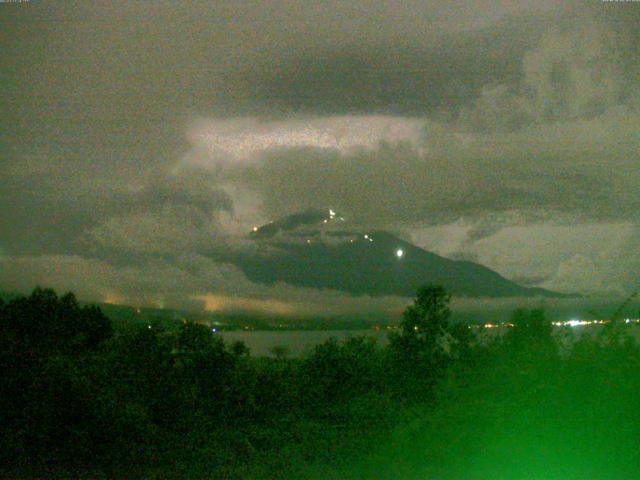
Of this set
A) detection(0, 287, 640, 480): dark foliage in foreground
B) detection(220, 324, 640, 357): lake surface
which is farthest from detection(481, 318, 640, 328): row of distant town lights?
detection(0, 287, 640, 480): dark foliage in foreground

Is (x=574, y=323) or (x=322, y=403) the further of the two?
(x=322, y=403)

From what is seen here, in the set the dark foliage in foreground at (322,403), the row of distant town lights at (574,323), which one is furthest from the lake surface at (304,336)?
the dark foliage in foreground at (322,403)

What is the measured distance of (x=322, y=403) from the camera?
530 inches

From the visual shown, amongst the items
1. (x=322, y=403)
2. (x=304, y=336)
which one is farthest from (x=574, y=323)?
(x=304, y=336)

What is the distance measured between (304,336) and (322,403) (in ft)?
10.7

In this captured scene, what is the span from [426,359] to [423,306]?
108 cm

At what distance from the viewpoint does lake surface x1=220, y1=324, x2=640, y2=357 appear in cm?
1120

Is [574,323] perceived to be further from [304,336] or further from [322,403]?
[304,336]

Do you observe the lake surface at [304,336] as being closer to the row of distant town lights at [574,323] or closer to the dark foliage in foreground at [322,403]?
the row of distant town lights at [574,323]

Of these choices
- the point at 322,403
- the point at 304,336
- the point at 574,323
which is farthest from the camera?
the point at 304,336

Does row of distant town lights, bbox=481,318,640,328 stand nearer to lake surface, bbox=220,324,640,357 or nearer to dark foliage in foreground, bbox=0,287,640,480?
lake surface, bbox=220,324,640,357

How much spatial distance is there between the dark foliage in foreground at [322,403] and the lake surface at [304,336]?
25 cm

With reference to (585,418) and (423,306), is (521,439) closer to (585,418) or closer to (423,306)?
(585,418)

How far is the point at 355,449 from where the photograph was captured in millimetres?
10961
